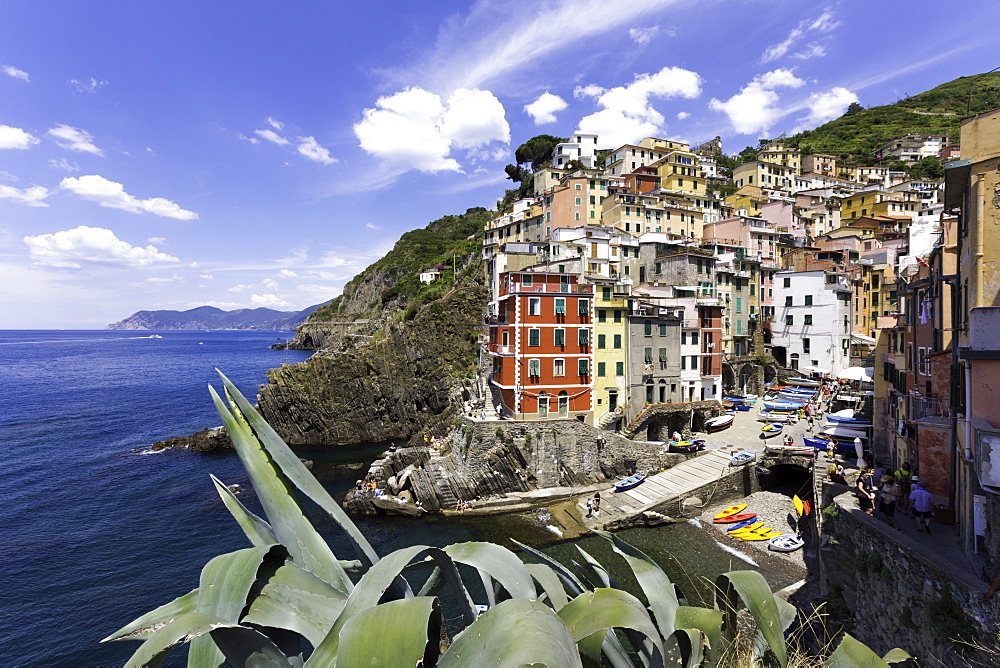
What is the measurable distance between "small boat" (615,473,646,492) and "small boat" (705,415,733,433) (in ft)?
30.3

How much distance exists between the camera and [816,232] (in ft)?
237

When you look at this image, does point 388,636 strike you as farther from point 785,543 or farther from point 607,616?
point 785,543

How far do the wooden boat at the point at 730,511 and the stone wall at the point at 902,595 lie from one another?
9.59m

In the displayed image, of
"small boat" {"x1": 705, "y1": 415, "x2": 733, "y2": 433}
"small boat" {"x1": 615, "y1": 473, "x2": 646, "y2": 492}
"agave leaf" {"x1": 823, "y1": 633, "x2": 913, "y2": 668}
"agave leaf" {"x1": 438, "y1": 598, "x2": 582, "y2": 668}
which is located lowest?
"small boat" {"x1": 615, "y1": 473, "x2": 646, "y2": 492}

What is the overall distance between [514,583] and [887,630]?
1374 centimetres

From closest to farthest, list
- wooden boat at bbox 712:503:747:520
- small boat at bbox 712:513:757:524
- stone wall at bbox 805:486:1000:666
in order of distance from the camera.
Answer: stone wall at bbox 805:486:1000:666
small boat at bbox 712:513:757:524
wooden boat at bbox 712:503:747:520

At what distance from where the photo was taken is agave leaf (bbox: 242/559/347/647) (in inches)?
116

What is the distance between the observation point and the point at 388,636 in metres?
2.24

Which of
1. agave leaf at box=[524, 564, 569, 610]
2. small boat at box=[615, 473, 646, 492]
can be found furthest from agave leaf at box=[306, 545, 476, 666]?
small boat at box=[615, 473, 646, 492]

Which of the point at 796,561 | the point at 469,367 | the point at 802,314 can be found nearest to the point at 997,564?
the point at 796,561

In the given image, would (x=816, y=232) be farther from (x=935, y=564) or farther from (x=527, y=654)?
(x=527, y=654)

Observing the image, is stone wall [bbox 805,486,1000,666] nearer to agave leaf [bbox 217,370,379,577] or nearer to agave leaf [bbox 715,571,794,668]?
agave leaf [bbox 715,571,794,668]

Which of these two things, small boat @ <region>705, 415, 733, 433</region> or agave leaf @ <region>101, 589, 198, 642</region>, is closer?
agave leaf @ <region>101, 589, 198, 642</region>

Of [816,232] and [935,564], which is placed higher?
[816,232]
